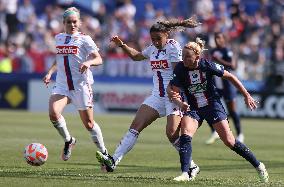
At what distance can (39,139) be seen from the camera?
17953 mm

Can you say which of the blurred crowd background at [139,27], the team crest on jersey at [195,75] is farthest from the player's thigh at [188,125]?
the blurred crowd background at [139,27]

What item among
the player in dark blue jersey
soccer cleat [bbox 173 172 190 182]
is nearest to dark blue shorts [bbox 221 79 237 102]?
the player in dark blue jersey

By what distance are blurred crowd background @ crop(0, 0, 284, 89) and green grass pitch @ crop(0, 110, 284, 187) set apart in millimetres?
5539

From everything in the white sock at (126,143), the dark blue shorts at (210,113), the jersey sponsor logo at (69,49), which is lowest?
the white sock at (126,143)

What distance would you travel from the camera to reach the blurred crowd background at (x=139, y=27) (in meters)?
28.9

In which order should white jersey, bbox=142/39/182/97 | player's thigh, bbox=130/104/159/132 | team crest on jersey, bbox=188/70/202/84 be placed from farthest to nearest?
player's thigh, bbox=130/104/159/132 < white jersey, bbox=142/39/182/97 < team crest on jersey, bbox=188/70/202/84

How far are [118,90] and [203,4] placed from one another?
542 cm

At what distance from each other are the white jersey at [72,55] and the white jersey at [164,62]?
1.36 metres

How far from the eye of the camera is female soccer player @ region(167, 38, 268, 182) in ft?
36.4

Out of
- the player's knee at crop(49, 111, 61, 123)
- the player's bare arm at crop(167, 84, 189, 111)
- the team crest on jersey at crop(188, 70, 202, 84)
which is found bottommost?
the player's knee at crop(49, 111, 61, 123)

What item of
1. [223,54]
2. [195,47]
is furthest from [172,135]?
[223,54]

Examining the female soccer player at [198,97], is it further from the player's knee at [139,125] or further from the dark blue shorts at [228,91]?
the dark blue shorts at [228,91]

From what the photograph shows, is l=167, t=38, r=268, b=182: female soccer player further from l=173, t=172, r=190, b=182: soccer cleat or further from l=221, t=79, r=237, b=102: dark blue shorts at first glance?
l=221, t=79, r=237, b=102: dark blue shorts

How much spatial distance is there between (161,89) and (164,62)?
0.40 metres
